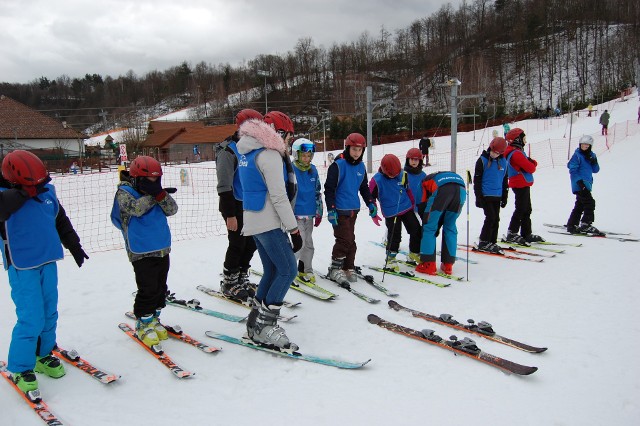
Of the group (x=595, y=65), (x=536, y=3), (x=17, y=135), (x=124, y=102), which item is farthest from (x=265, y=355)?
(x=124, y=102)

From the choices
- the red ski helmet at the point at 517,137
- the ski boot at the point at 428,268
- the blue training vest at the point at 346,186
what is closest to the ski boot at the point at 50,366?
the blue training vest at the point at 346,186

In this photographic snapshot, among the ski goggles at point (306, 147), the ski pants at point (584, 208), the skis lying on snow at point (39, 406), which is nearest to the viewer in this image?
the skis lying on snow at point (39, 406)

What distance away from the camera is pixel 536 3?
3253 inches

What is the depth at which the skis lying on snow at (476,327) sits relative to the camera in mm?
3781

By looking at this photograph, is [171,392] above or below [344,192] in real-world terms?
below

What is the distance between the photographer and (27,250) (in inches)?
124

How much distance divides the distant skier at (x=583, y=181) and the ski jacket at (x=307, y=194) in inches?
218

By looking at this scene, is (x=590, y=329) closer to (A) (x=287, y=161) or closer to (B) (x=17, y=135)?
(A) (x=287, y=161)

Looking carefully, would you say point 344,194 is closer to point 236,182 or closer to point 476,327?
point 236,182

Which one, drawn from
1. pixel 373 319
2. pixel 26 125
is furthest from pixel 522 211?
pixel 26 125

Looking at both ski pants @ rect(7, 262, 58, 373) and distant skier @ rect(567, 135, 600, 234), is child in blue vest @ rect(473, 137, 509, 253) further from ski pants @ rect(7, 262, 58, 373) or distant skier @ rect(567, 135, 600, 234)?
ski pants @ rect(7, 262, 58, 373)

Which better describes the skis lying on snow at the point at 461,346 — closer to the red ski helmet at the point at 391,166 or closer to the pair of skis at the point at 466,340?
the pair of skis at the point at 466,340

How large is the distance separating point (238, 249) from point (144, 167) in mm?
1571

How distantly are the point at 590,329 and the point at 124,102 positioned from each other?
369 feet
